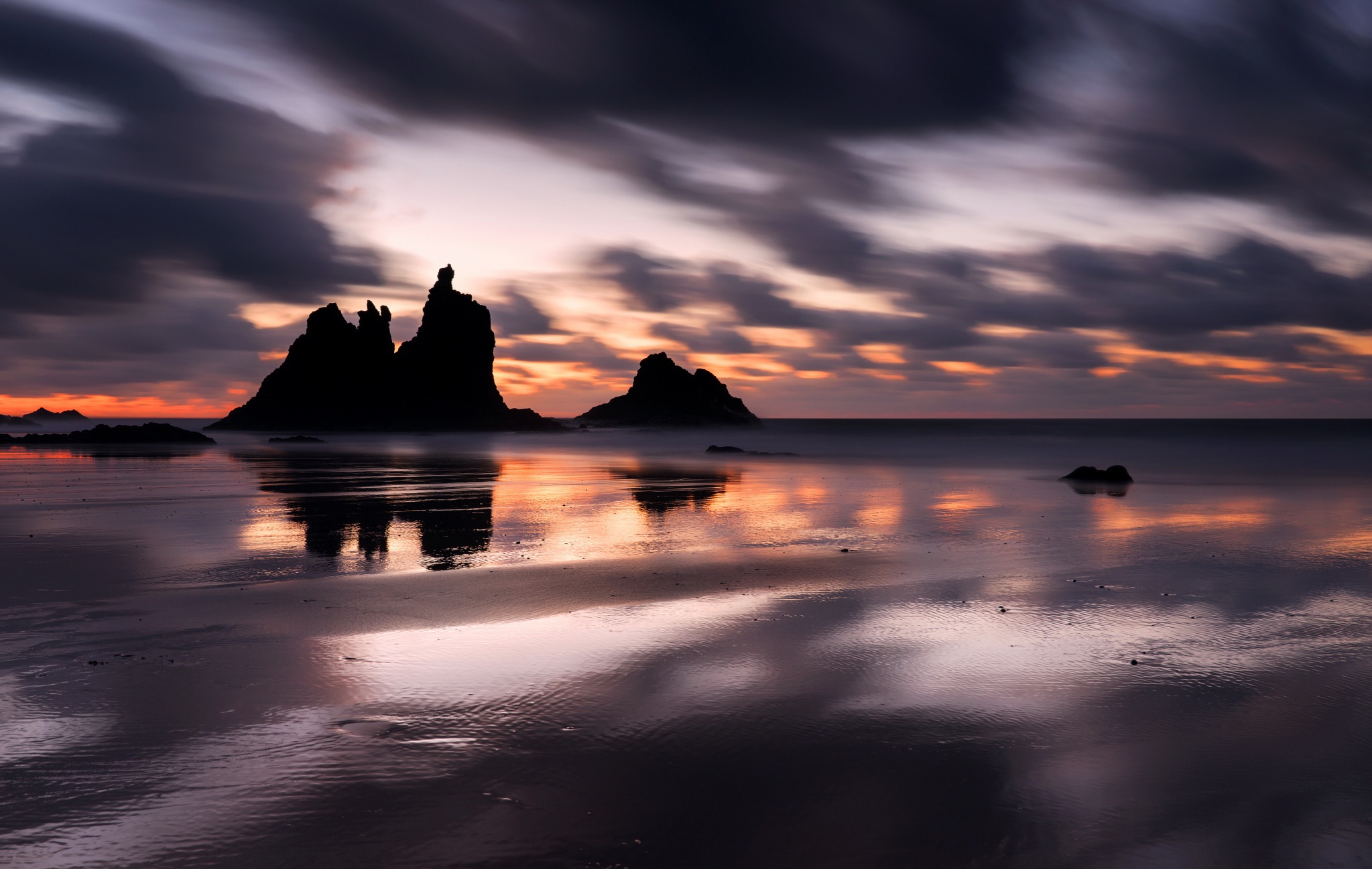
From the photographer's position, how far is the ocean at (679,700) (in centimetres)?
457

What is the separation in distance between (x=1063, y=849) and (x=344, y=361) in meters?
199

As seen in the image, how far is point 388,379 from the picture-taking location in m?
184

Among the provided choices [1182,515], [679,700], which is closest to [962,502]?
[1182,515]

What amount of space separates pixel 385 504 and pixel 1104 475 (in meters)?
28.8

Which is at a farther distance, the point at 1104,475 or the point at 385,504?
the point at 1104,475

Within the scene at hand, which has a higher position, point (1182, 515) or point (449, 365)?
point (449, 365)

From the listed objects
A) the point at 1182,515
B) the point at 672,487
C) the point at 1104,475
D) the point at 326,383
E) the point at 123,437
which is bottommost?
the point at 1182,515

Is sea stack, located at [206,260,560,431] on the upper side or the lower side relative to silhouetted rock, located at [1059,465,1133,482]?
upper

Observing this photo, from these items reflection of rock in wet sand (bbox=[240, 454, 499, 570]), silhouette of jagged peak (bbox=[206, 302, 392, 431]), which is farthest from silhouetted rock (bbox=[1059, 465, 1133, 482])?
silhouette of jagged peak (bbox=[206, 302, 392, 431])

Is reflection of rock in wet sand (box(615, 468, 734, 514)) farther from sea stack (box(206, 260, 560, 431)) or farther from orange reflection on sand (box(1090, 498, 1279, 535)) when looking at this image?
sea stack (box(206, 260, 560, 431))

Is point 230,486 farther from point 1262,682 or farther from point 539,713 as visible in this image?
point 1262,682

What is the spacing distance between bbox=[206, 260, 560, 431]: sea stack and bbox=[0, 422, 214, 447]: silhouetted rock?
312 feet

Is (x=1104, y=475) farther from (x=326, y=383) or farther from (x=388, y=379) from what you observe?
(x=326, y=383)

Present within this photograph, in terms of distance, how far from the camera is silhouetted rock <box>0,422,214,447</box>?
6762 cm
